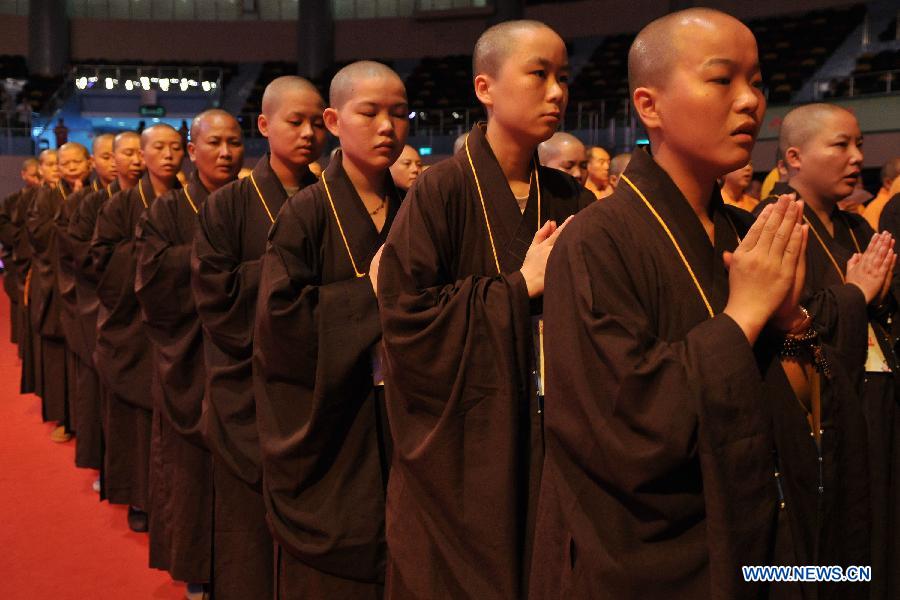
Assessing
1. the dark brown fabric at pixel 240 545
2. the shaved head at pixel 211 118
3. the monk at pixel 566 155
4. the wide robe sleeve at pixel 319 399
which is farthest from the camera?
the monk at pixel 566 155

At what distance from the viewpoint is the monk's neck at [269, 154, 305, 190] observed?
137 inches

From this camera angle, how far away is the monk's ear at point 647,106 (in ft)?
5.71

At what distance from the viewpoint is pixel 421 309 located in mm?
2271

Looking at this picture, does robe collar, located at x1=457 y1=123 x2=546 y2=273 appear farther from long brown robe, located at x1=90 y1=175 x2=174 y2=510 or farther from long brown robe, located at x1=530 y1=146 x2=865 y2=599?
long brown robe, located at x1=90 y1=175 x2=174 y2=510

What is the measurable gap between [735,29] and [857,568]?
107 centimetres

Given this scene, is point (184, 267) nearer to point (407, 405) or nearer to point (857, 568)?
point (407, 405)

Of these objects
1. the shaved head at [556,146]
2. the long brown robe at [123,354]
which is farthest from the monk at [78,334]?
the shaved head at [556,146]

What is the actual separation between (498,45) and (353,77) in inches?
25.5

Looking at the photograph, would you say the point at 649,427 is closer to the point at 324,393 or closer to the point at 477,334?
the point at 477,334

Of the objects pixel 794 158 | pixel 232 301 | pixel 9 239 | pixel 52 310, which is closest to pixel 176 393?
pixel 232 301

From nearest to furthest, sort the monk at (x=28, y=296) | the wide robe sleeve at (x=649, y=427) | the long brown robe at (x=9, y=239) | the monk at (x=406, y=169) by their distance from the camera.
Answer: the wide robe sleeve at (x=649, y=427) < the monk at (x=406, y=169) < the monk at (x=28, y=296) < the long brown robe at (x=9, y=239)

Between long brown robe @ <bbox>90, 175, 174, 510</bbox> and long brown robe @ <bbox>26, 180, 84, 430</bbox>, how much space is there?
1540 mm

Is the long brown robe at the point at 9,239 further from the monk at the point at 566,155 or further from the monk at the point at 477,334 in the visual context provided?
the monk at the point at 477,334

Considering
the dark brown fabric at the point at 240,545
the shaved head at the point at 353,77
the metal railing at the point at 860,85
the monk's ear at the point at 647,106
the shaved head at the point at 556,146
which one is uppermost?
the metal railing at the point at 860,85
